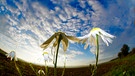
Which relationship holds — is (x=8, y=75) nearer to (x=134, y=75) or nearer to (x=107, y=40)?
(x=134, y=75)

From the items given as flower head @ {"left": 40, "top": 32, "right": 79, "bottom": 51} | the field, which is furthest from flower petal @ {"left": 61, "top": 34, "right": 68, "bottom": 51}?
the field

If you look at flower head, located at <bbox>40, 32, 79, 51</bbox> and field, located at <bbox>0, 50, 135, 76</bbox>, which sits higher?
field, located at <bbox>0, 50, 135, 76</bbox>

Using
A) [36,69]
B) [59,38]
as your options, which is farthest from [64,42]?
[36,69]

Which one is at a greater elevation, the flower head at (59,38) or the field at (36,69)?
the field at (36,69)

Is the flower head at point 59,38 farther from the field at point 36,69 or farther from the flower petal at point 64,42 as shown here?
the field at point 36,69

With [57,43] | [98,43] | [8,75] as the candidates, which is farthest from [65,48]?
[8,75]

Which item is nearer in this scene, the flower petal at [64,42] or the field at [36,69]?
the flower petal at [64,42]

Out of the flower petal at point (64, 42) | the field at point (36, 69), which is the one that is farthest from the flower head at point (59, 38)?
the field at point (36, 69)

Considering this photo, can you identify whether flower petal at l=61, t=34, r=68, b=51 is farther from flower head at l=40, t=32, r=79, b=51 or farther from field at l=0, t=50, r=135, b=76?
field at l=0, t=50, r=135, b=76

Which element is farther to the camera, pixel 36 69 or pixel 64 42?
pixel 36 69

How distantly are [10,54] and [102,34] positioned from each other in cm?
84

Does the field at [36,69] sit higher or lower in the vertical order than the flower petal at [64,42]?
higher

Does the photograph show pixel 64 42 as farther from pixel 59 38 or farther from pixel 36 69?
pixel 36 69

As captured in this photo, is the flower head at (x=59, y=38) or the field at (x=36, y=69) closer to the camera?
the flower head at (x=59, y=38)
